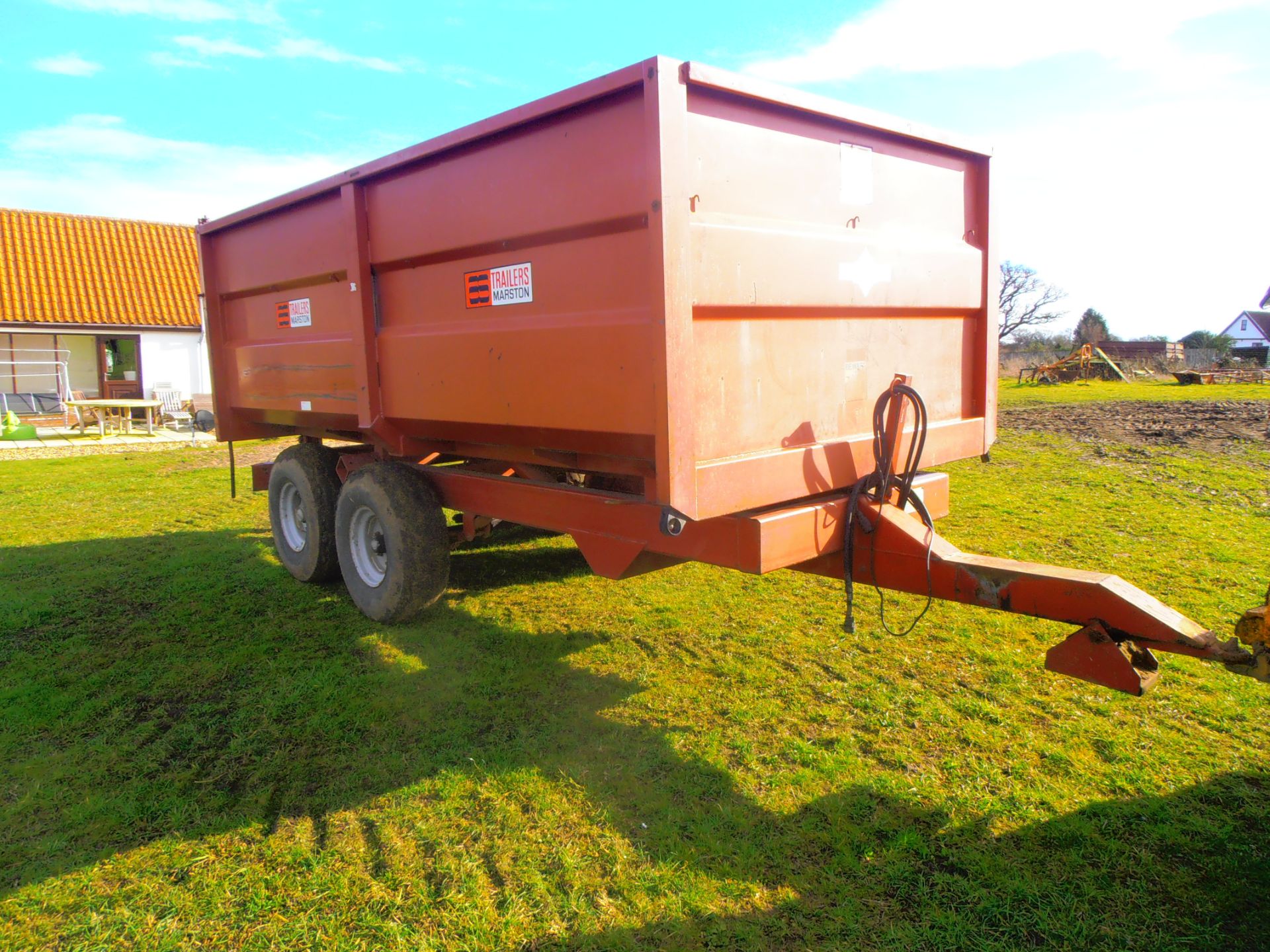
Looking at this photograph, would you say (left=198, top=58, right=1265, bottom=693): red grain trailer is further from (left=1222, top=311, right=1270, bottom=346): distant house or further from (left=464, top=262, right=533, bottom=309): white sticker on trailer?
(left=1222, top=311, right=1270, bottom=346): distant house

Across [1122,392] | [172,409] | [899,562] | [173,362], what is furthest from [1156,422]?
[173,362]

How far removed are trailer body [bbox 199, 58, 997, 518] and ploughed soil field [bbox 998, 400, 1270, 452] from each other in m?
8.45

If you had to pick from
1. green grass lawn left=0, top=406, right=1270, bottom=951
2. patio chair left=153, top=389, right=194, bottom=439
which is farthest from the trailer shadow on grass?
patio chair left=153, top=389, right=194, bottom=439

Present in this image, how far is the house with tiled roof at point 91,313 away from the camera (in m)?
20.8

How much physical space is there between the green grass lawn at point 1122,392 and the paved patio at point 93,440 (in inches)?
658

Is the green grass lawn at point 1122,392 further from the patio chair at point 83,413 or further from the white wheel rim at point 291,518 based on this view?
the patio chair at point 83,413

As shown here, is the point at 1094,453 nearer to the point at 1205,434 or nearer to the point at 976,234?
the point at 1205,434

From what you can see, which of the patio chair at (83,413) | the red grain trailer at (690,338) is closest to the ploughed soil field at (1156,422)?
the red grain trailer at (690,338)

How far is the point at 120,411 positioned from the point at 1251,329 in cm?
7207

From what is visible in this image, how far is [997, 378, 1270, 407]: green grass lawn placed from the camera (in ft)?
62.2

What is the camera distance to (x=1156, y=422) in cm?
1309

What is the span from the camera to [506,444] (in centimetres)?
400

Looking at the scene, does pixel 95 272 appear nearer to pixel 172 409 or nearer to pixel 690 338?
pixel 172 409

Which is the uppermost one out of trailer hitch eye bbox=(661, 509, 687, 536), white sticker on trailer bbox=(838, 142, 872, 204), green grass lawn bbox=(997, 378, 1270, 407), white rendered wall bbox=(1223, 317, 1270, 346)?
white rendered wall bbox=(1223, 317, 1270, 346)
